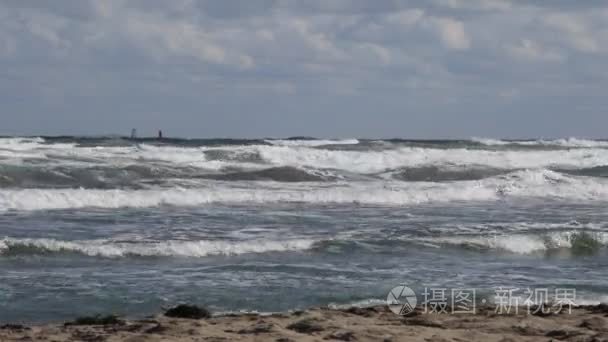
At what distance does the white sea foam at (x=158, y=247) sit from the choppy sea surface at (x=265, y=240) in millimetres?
23

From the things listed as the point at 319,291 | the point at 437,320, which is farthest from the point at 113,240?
the point at 437,320

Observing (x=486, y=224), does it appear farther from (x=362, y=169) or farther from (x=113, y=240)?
(x=362, y=169)

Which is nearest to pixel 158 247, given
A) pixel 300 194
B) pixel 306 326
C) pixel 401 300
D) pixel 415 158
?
pixel 401 300

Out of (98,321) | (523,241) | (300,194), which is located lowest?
(98,321)

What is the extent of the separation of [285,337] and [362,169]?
25189 mm

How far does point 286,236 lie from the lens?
11852mm

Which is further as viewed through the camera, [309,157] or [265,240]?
[309,157]

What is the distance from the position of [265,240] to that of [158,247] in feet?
4.50

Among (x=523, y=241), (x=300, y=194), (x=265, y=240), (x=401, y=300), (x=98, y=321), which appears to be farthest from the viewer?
(x=300, y=194)

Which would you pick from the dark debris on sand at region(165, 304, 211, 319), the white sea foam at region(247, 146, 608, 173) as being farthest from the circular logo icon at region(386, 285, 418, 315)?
the white sea foam at region(247, 146, 608, 173)

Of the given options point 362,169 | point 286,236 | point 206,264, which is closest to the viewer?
point 206,264

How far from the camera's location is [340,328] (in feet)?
20.4

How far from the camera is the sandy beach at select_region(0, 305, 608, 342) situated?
19.5ft

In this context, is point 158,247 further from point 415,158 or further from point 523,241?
point 415,158
